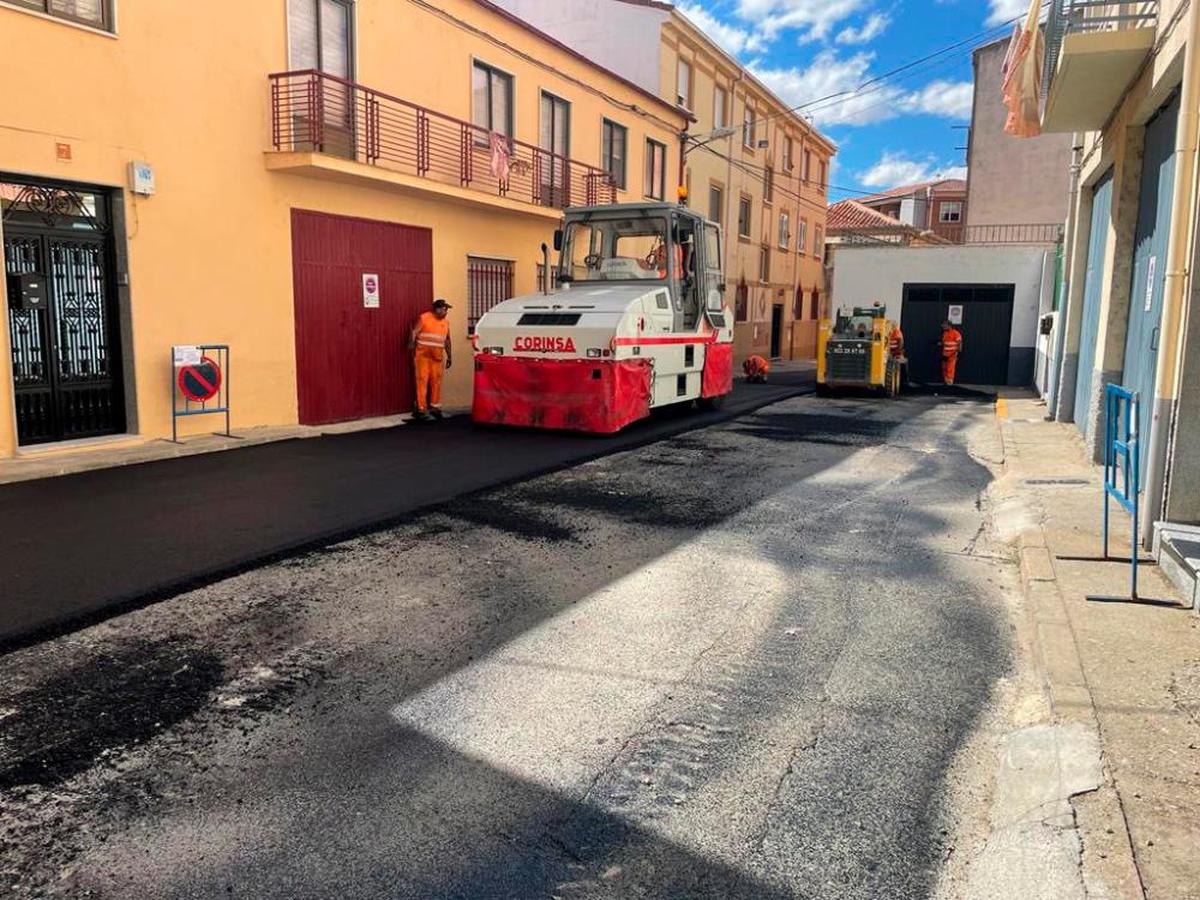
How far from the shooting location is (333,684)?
13.3 ft

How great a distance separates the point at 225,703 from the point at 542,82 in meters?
16.2

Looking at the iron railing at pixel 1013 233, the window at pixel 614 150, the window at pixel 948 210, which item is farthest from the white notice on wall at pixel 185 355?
the window at pixel 948 210

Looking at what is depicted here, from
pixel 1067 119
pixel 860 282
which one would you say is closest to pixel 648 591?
pixel 1067 119

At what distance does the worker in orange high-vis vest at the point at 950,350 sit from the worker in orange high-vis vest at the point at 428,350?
577 inches

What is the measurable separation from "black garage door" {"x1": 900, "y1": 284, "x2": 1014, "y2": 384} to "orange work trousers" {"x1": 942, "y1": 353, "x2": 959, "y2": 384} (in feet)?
1.59

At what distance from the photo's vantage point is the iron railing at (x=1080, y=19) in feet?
28.2

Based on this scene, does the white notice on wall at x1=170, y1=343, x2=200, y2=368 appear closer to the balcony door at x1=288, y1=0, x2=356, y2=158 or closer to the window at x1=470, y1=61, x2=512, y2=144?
the balcony door at x1=288, y1=0, x2=356, y2=158

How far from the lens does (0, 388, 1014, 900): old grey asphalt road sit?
278 cm

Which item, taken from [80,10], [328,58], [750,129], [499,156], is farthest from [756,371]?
[80,10]

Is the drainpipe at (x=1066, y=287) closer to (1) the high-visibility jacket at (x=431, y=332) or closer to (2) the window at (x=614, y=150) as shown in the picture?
(1) the high-visibility jacket at (x=431, y=332)

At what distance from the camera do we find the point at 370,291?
44.3 feet

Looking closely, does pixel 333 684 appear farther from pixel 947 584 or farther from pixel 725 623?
pixel 947 584

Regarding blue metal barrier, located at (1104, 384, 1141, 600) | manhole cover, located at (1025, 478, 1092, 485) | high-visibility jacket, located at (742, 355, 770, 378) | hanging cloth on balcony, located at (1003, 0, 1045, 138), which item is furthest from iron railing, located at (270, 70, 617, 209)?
blue metal barrier, located at (1104, 384, 1141, 600)

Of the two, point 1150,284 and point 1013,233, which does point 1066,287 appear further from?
point 1013,233
